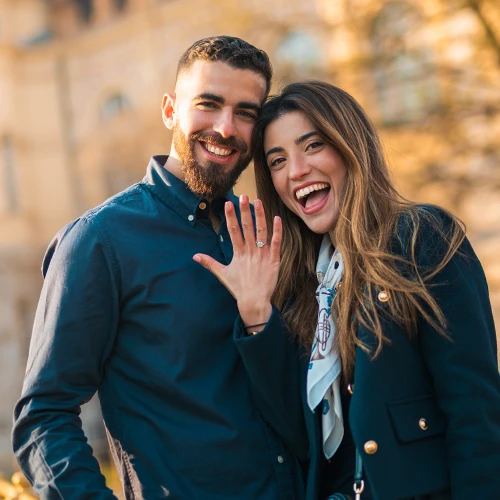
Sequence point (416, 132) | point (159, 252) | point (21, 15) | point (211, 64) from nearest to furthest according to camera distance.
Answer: point (159, 252) → point (211, 64) → point (416, 132) → point (21, 15)

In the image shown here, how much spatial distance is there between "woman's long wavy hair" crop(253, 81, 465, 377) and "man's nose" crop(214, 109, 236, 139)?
11cm

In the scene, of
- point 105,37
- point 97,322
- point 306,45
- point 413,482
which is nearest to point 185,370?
point 97,322

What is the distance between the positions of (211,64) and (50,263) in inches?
41.1

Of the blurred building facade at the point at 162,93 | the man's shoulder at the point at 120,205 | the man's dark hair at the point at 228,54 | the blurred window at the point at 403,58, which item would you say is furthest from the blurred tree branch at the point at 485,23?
the man's shoulder at the point at 120,205

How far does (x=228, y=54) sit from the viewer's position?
349 centimetres

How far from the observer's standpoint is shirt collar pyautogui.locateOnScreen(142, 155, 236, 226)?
11.3 feet

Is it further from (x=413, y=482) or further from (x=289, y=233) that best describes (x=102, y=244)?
(x=413, y=482)

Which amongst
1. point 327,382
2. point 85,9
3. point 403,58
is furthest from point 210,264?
point 85,9

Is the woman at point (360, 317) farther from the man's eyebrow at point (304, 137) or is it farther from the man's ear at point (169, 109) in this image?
the man's ear at point (169, 109)

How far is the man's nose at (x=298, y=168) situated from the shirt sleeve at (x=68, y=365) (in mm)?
779

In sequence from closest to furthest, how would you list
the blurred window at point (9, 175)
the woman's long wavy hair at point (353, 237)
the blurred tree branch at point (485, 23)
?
the woman's long wavy hair at point (353, 237)
the blurred tree branch at point (485, 23)
the blurred window at point (9, 175)

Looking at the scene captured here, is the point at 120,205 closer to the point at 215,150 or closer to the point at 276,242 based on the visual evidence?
the point at 215,150

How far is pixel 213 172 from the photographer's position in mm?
3471

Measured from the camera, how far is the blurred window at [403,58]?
1108 centimetres
